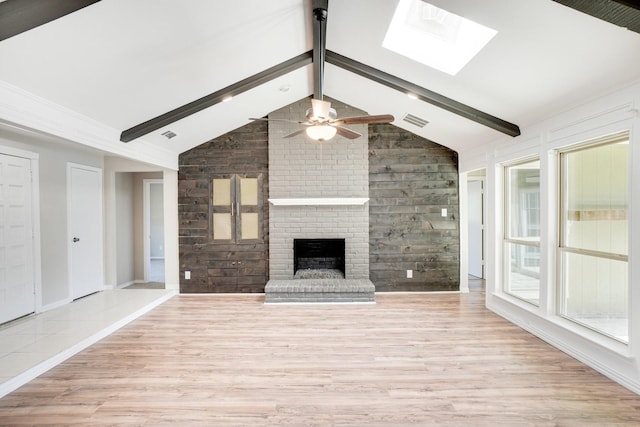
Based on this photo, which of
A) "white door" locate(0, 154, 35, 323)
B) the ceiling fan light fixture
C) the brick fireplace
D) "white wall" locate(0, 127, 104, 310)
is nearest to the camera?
the ceiling fan light fixture

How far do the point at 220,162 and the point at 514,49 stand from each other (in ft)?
14.4

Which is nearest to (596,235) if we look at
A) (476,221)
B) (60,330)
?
(476,221)

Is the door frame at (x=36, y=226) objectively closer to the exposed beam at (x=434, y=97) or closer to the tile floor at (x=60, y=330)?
the tile floor at (x=60, y=330)

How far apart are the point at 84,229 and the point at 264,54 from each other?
406cm

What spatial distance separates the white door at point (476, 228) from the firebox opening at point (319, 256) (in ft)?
10.3

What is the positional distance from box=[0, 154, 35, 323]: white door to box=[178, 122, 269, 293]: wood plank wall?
1.92m

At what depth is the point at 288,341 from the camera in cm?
337

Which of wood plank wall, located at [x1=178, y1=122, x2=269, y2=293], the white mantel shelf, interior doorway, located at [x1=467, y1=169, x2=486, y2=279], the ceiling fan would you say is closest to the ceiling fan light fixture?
the ceiling fan

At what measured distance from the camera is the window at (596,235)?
8.98 feet

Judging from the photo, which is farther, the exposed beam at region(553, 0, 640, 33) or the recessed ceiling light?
the recessed ceiling light

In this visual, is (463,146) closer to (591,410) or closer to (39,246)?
(591,410)

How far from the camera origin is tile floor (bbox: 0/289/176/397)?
2652 mm

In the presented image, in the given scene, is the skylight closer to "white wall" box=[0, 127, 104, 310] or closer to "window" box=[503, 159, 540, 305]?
"window" box=[503, 159, 540, 305]

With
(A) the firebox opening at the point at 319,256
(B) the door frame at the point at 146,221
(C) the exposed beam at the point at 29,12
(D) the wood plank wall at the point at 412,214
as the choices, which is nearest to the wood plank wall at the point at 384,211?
(D) the wood plank wall at the point at 412,214
